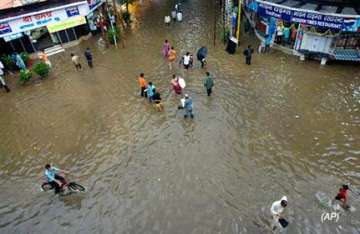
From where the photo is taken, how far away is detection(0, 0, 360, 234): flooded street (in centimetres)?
1025

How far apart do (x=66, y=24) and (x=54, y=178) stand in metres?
15.9

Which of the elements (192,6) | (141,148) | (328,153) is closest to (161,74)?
(141,148)

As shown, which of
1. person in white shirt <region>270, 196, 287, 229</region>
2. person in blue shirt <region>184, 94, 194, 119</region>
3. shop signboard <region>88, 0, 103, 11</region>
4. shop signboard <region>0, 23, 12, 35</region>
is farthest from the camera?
shop signboard <region>88, 0, 103, 11</region>

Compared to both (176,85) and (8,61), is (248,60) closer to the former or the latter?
(176,85)

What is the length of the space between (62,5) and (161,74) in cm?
1012

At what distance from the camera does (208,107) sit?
15.4 m

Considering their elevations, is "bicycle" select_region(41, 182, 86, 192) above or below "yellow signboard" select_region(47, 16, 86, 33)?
below

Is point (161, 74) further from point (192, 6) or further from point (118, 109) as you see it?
point (192, 6)

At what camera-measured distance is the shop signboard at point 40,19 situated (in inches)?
786

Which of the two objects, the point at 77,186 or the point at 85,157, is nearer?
the point at 77,186

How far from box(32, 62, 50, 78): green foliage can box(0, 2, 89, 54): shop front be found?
3.88m

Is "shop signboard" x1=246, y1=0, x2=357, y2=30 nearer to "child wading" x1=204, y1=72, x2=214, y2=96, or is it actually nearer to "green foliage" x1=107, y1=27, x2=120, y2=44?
"child wading" x1=204, y1=72, x2=214, y2=96

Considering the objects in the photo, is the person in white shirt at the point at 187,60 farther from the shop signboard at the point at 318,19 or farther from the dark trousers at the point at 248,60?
the shop signboard at the point at 318,19

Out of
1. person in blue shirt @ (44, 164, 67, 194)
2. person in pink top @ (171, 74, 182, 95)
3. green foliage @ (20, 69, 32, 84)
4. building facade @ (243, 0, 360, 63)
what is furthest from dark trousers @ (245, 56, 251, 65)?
green foliage @ (20, 69, 32, 84)
